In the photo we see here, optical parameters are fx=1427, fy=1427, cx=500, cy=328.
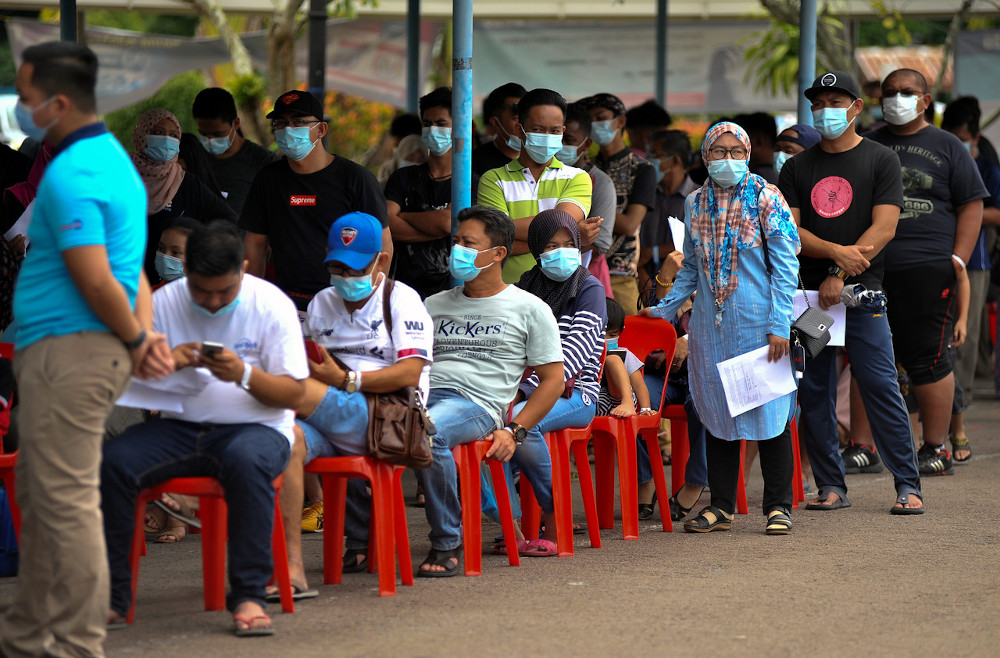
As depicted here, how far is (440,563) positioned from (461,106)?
2325 millimetres

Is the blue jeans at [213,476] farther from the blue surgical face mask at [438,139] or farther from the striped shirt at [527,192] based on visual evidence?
the blue surgical face mask at [438,139]

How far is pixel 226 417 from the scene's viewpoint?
496 cm

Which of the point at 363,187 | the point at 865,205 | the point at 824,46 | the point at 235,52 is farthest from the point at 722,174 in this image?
the point at 235,52

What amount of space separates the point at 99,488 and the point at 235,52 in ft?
36.6

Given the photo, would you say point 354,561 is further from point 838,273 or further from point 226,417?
point 838,273

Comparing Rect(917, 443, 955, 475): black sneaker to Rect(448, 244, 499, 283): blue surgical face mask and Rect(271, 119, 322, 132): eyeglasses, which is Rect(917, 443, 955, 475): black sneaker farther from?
Rect(271, 119, 322, 132): eyeglasses

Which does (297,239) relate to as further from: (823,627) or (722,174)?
(823,627)

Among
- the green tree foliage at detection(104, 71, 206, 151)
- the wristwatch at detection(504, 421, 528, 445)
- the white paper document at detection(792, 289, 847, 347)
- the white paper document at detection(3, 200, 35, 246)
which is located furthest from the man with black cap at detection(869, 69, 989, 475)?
the green tree foliage at detection(104, 71, 206, 151)

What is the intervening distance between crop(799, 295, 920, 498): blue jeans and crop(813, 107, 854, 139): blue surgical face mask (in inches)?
34.1

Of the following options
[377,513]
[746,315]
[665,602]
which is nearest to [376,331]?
[377,513]

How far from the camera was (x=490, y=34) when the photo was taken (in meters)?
14.9

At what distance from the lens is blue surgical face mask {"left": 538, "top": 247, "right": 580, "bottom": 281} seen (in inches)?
253

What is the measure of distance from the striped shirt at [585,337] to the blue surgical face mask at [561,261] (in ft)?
0.49

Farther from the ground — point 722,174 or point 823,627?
point 722,174
